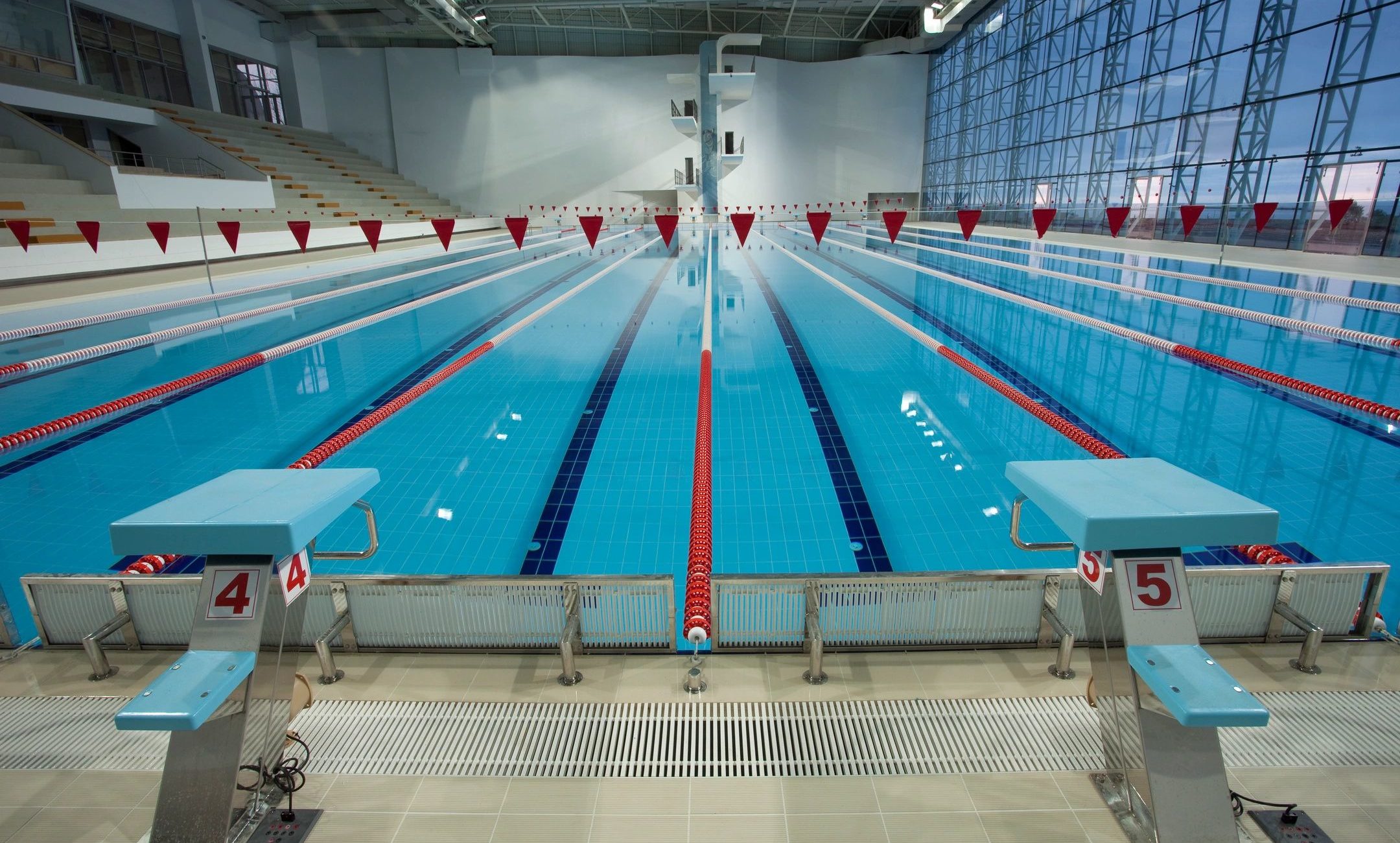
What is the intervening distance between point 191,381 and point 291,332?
5.80 ft

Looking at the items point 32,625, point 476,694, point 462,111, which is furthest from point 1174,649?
point 462,111

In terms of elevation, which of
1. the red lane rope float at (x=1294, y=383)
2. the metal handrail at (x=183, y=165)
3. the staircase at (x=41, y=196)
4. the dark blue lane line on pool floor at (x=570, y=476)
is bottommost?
the dark blue lane line on pool floor at (x=570, y=476)

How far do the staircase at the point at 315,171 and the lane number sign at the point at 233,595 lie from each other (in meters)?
15.4

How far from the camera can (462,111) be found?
21.2 meters

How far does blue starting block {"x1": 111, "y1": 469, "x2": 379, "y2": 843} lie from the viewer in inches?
47.3

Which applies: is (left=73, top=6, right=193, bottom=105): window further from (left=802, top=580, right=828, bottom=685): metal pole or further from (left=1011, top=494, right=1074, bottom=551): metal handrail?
(left=1011, top=494, right=1074, bottom=551): metal handrail

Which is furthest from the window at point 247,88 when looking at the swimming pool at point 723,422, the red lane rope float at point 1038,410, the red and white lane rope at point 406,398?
the red lane rope float at point 1038,410

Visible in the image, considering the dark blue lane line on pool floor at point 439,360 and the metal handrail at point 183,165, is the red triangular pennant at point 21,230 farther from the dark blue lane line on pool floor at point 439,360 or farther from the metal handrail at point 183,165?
the metal handrail at point 183,165

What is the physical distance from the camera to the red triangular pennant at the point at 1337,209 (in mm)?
8102

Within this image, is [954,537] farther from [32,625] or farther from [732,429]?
[32,625]

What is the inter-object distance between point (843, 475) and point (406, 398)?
10.1 feet

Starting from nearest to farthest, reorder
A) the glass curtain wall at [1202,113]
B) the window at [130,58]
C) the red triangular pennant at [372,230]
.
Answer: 1. the glass curtain wall at [1202,113]
2. the red triangular pennant at [372,230]
3. the window at [130,58]

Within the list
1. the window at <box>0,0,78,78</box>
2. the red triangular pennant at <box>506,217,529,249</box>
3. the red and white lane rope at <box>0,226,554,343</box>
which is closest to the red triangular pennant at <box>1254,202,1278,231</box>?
the red triangular pennant at <box>506,217,529,249</box>

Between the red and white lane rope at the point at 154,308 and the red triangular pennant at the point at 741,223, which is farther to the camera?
the red triangular pennant at the point at 741,223
